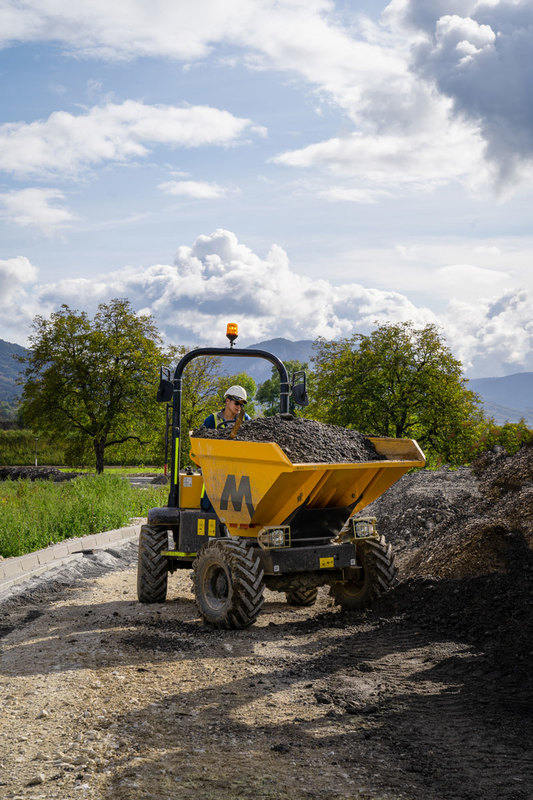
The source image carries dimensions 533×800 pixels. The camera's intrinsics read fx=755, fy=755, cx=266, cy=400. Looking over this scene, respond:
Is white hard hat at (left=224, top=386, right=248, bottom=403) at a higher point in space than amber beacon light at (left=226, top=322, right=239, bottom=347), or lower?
lower

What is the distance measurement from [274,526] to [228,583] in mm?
665

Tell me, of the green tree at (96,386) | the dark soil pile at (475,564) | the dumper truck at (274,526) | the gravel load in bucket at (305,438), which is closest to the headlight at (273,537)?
the dumper truck at (274,526)

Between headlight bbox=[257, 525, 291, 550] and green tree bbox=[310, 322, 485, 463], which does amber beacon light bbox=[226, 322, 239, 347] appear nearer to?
headlight bbox=[257, 525, 291, 550]

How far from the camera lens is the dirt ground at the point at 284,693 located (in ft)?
13.1

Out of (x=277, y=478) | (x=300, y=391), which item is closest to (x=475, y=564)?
(x=300, y=391)

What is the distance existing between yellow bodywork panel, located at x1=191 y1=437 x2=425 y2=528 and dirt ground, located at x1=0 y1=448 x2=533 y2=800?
1172mm

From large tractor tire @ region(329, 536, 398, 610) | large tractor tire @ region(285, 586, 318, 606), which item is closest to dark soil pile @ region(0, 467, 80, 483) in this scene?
large tractor tire @ region(285, 586, 318, 606)

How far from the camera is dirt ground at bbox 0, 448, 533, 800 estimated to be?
3.99 m

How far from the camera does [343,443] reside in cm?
735

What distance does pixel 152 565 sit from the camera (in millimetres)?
8336

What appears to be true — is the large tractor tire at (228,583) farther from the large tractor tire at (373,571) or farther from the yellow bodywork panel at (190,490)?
the large tractor tire at (373,571)

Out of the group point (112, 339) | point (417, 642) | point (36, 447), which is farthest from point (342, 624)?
point (36, 447)

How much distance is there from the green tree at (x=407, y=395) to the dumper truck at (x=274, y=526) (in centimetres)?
1156

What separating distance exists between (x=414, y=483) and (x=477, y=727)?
10.7 meters
